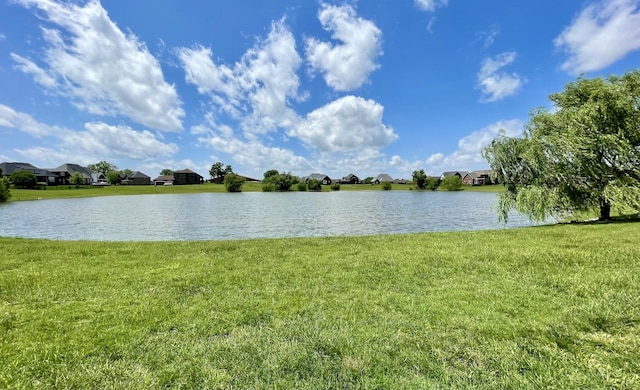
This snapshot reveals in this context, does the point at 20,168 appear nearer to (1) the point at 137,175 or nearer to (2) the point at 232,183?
(1) the point at 137,175

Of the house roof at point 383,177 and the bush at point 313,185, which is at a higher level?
the house roof at point 383,177

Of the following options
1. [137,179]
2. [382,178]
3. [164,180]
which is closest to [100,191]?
[164,180]

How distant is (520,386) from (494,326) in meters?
1.46

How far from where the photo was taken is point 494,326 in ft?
15.4

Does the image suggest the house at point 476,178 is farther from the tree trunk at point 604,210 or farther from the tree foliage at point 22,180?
the tree foliage at point 22,180

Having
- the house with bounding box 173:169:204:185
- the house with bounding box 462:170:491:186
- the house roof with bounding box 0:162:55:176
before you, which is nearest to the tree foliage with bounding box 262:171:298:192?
the house with bounding box 173:169:204:185

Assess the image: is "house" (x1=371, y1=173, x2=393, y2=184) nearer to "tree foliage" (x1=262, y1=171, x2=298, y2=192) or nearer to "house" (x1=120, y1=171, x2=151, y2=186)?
"tree foliage" (x1=262, y1=171, x2=298, y2=192)

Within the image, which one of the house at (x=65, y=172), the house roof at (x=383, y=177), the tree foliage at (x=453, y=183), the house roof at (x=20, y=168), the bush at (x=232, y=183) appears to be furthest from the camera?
the house roof at (x=383, y=177)

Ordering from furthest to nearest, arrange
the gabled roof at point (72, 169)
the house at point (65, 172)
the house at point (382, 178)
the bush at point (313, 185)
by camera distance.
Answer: the house at point (382, 178), the bush at point (313, 185), the gabled roof at point (72, 169), the house at point (65, 172)

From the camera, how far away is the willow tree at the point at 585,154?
16.8 metres

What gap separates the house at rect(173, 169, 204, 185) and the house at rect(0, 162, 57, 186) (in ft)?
148

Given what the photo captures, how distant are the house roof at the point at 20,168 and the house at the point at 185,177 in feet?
150

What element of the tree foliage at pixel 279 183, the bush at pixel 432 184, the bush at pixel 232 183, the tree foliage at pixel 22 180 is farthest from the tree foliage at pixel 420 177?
the tree foliage at pixel 22 180

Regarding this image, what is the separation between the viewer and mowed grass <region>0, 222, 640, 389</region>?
3.62 metres
